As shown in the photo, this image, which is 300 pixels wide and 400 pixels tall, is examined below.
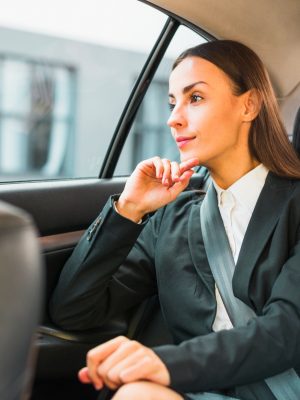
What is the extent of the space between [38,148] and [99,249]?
478cm

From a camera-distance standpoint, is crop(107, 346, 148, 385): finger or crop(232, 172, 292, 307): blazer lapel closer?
crop(107, 346, 148, 385): finger

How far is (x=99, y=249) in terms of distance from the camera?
159 cm

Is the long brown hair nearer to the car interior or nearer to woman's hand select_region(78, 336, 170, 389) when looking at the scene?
the car interior

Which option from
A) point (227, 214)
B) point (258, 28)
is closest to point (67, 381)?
point (227, 214)

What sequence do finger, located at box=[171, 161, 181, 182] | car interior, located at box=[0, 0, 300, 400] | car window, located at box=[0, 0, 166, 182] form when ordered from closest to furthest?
finger, located at box=[171, 161, 181, 182] → car interior, located at box=[0, 0, 300, 400] → car window, located at box=[0, 0, 166, 182]

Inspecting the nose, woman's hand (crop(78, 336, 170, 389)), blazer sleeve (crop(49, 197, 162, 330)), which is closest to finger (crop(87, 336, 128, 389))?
woman's hand (crop(78, 336, 170, 389))

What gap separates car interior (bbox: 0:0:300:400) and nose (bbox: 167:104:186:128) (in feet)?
1.37

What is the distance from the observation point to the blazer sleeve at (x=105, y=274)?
1.58 m

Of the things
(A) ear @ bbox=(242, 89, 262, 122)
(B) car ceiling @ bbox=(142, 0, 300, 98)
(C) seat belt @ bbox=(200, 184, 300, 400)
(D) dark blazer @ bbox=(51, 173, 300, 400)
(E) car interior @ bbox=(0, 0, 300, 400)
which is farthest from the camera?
(B) car ceiling @ bbox=(142, 0, 300, 98)

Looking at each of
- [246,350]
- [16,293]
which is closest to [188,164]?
[246,350]

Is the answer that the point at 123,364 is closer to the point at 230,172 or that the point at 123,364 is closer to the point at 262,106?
the point at 230,172

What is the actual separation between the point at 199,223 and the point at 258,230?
0.68ft

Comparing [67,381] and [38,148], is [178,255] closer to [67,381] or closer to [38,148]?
[67,381]

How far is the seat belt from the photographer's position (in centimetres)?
140
